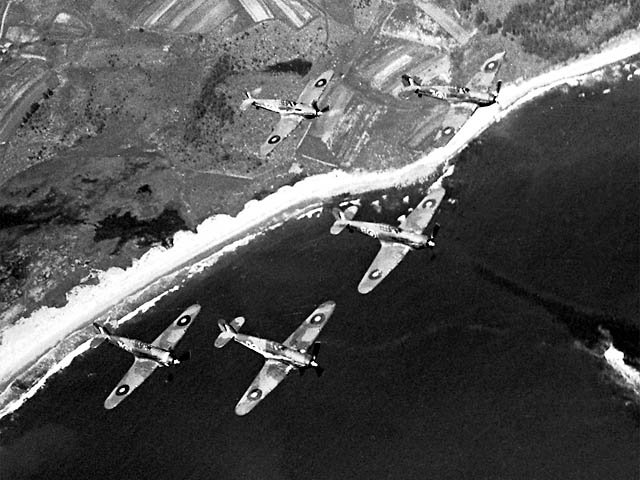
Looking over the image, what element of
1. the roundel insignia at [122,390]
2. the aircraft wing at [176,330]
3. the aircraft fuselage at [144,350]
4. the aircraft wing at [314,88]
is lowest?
the roundel insignia at [122,390]

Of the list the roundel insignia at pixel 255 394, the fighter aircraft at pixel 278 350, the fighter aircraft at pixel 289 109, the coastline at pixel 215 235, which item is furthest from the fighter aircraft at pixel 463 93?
the roundel insignia at pixel 255 394

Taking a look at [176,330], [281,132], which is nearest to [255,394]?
[176,330]

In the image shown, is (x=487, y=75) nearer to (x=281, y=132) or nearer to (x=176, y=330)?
(x=281, y=132)

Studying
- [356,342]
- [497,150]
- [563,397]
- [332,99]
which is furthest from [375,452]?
[332,99]

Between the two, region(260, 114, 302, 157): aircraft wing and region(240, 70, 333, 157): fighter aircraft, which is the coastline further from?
region(240, 70, 333, 157): fighter aircraft

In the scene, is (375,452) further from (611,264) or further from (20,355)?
(20,355)

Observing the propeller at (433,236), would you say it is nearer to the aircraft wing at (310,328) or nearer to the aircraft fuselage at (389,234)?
the aircraft fuselage at (389,234)
